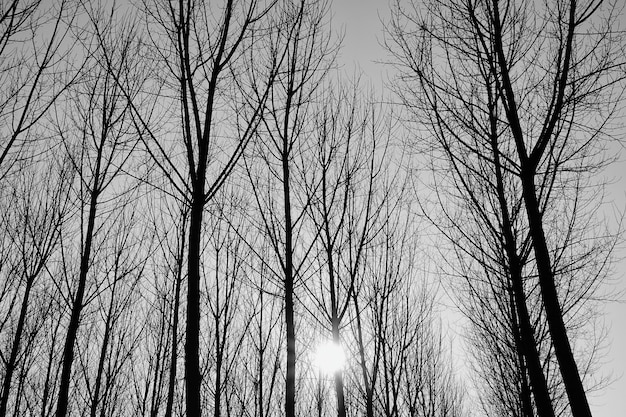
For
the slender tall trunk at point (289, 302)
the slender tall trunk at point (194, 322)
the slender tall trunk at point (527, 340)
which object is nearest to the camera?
the slender tall trunk at point (194, 322)

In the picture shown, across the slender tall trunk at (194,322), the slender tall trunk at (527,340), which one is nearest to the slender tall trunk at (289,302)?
the slender tall trunk at (194,322)

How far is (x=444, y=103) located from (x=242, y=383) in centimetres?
642

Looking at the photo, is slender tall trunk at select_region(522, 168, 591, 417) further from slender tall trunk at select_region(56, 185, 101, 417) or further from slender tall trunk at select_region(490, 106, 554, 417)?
slender tall trunk at select_region(56, 185, 101, 417)

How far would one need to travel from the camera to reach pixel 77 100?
508cm

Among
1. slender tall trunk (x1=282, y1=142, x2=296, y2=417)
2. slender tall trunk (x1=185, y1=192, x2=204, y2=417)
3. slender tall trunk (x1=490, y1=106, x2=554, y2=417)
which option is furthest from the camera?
slender tall trunk (x1=282, y1=142, x2=296, y2=417)

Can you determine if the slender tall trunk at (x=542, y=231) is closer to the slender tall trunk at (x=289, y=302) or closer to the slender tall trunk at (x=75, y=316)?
the slender tall trunk at (x=289, y=302)

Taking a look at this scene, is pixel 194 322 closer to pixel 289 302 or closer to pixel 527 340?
pixel 289 302

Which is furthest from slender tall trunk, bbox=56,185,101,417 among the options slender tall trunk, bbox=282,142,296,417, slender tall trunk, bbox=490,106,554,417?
slender tall trunk, bbox=490,106,554,417

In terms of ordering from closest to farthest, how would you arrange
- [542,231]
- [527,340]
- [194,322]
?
[194,322]
[542,231]
[527,340]

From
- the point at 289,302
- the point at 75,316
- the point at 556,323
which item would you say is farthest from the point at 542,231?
the point at 75,316

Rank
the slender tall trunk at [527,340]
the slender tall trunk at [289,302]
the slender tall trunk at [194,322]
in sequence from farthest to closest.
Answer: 1. the slender tall trunk at [289,302]
2. the slender tall trunk at [527,340]
3. the slender tall trunk at [194,322]

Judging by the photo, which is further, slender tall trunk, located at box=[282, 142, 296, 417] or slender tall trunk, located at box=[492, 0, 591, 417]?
slender tall trunk, located at box=[282, 142, 296, 417]

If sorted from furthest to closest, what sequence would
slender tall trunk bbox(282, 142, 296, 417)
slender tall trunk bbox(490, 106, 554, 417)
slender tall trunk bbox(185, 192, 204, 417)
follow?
slender tall trunk bbox(282, 142, 296, 417)
slender tall trunk bbox(490, 106, 554, 417)
slender tall trunk bbox(185, 192, 204, 417)

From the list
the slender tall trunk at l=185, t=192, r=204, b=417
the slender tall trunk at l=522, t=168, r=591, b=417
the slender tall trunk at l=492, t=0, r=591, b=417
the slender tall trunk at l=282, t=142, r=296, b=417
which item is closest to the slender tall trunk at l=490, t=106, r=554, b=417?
the slender tall trunk at l=492, t=0, r=591, b=417
